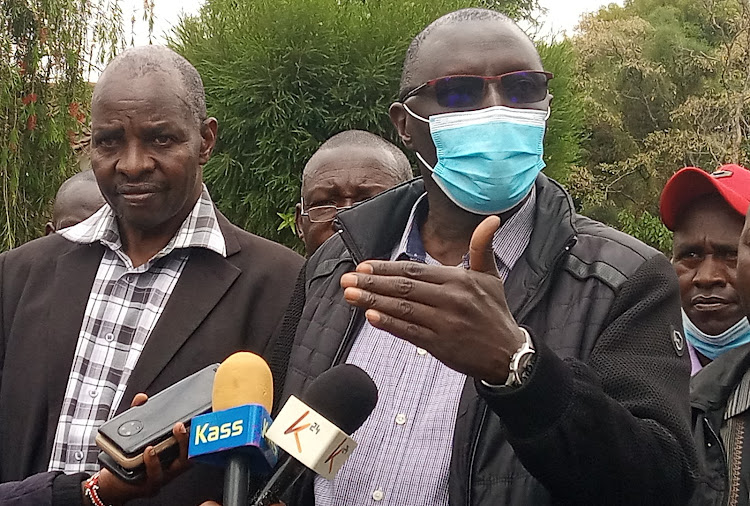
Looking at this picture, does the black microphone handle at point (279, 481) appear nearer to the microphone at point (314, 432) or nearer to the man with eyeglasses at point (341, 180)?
the microphone at point (314, 432)

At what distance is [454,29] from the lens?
8.61ft

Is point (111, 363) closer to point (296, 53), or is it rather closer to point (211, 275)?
point (211, 275)

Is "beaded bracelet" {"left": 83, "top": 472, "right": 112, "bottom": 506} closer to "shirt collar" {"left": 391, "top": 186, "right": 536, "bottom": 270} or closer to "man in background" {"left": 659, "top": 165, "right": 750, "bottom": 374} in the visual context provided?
"shirt collar" {"left": 391, "top": 186, "right": 536, "bottom": 270}

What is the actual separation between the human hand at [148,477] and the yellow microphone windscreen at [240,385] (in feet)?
0.45

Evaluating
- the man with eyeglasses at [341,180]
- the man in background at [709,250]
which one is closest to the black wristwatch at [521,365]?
the man in background at [709,250]

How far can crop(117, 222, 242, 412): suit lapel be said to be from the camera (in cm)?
274

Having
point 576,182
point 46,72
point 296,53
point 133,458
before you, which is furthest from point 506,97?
point 576,182

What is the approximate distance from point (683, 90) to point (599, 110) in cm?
240

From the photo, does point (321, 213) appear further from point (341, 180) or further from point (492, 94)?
point (492, 94)

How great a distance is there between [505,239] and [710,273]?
1637mm

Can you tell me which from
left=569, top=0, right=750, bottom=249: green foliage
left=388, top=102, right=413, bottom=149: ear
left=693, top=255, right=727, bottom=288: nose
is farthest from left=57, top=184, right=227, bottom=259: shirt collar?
left=569, top=0, right=750, bottom=249: green foliage

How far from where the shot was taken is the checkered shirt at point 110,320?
273 cm

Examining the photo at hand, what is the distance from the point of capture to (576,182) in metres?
23.1

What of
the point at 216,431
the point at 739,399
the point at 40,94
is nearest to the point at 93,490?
the point at 216,431
